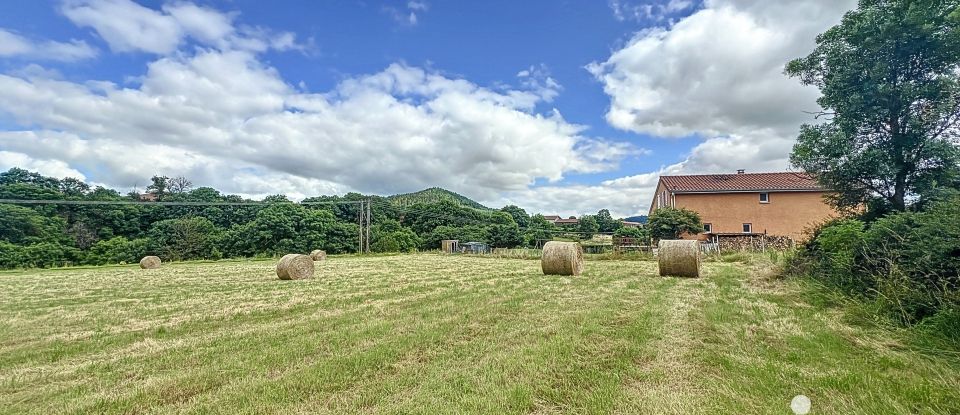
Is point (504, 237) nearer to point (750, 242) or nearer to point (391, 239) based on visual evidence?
point (391, 239)

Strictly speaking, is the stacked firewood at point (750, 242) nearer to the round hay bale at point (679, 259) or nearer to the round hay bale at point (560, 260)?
the round hay bale at point (679, 259)

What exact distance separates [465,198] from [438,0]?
258 ft

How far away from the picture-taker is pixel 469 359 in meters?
3.96

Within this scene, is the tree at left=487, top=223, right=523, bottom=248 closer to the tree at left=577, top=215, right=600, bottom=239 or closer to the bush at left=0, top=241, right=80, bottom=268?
the tree at left=577, top=215, right=600, bottom=239

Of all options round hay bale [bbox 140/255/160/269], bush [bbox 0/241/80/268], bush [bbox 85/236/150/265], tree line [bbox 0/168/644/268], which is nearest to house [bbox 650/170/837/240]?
tree line [bbox 0/168/644/268]

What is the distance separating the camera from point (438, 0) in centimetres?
1182

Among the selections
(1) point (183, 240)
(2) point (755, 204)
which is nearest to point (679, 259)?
(2) point (755, 204)

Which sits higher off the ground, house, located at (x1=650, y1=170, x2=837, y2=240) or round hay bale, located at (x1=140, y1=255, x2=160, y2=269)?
house, located at (x1=650, y1=170, x2=837, y2=240)

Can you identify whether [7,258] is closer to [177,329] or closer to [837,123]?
[177,329]

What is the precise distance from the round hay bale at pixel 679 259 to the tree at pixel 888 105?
3619 millimetres

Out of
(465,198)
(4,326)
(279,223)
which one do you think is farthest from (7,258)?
(465,198)

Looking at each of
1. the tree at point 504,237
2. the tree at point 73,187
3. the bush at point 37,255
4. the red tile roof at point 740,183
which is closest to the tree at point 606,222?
the tree at point 504,237

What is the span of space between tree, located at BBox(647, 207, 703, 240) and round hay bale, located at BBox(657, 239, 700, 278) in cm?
1488

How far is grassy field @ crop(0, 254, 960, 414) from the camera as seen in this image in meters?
2.94
